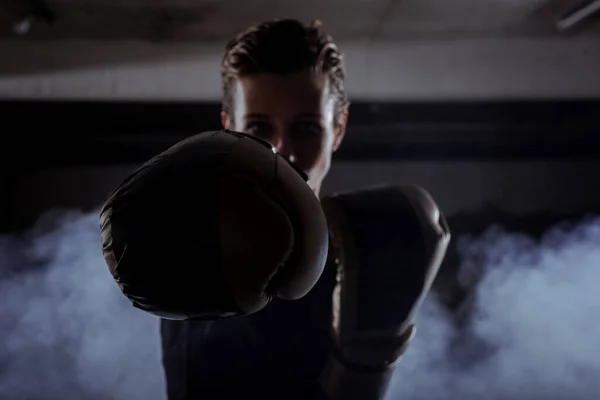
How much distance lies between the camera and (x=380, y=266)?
2.59 ft

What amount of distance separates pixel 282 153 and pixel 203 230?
1.73ft

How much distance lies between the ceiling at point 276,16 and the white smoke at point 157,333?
1.99 ft

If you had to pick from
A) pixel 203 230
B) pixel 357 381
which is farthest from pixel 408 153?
pixel 203 230

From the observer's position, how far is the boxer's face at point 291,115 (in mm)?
1000

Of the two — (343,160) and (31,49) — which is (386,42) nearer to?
(343,160)

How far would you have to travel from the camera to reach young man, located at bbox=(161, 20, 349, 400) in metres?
1.01

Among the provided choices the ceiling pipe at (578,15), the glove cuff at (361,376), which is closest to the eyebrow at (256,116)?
the glove cuff at (361,376)

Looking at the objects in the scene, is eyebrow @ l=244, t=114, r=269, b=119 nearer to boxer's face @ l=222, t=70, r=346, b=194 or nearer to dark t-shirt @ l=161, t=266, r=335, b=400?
boxer's face @ l=222, t=70, r=346, b=194

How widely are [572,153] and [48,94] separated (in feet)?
5.56

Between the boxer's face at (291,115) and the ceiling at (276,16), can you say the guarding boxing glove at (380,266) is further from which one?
the ceiling at (276,16)

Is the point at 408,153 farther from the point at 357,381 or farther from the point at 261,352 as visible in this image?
the point at 357,381

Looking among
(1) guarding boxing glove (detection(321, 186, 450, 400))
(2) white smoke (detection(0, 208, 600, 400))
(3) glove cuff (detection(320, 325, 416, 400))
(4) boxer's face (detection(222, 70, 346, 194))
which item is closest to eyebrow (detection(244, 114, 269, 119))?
(4) boxer's face (detection(222, 70, 346, 194))

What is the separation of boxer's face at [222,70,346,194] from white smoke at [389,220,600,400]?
986 mm

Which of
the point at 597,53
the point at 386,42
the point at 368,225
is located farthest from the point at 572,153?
the point at 368,225
